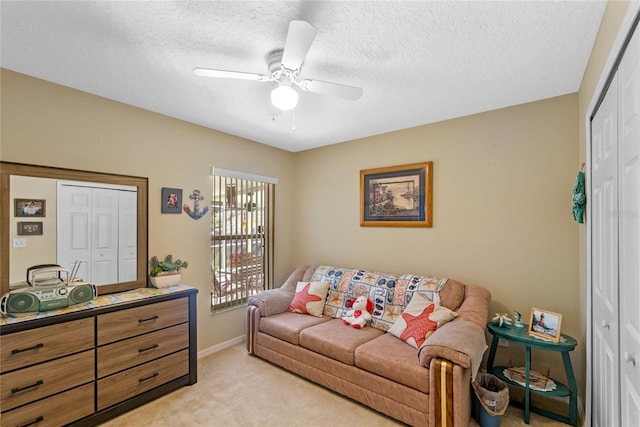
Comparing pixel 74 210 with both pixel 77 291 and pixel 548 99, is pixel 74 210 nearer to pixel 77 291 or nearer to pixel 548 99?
pixel 77 291

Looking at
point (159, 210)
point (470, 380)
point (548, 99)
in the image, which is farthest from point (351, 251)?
point (548, 99)

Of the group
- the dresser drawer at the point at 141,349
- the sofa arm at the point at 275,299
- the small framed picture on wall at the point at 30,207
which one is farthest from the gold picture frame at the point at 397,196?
the small framed picture on wall at the point at 30,207

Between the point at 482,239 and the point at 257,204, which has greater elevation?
the point at 257,204

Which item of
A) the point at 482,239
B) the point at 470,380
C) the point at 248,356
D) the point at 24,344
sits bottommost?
the point at 248,356

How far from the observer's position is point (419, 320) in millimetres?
2588

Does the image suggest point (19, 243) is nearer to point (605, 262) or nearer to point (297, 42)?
point (297, 42)

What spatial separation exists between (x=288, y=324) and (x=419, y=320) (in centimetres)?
126

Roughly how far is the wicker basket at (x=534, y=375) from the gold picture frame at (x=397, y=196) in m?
Answer: 1.42

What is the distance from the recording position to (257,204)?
3.99m

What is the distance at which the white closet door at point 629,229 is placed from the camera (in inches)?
42.4

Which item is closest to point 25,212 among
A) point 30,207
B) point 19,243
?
point 30,207

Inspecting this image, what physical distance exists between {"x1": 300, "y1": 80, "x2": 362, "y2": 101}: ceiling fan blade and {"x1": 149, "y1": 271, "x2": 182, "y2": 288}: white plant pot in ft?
6.92

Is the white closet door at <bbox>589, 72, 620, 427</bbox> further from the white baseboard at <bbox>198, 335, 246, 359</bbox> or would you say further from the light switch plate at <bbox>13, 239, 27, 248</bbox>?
the light switch plate at <bbox>13, 239, 27, 248</bbox>

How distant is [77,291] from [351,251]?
2.70 metres
